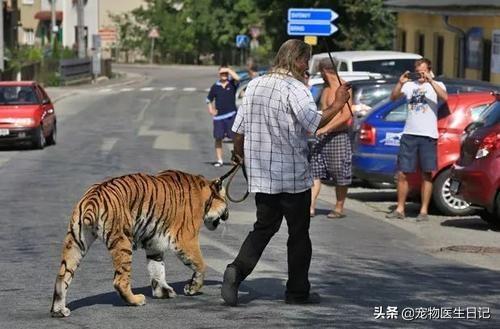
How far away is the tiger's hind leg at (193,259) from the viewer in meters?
9.13

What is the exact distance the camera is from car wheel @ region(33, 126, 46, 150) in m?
25.8

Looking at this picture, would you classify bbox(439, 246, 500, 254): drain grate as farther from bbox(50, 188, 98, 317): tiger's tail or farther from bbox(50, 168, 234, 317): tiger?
bbox(50, 188, 98, 317): tiger's tail

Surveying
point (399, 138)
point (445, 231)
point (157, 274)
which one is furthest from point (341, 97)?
point (399, 138)

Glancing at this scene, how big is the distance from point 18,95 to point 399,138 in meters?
12.9

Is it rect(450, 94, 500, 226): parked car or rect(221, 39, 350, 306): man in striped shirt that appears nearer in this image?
rect(221, 39, 350, 306): man in striped shirt

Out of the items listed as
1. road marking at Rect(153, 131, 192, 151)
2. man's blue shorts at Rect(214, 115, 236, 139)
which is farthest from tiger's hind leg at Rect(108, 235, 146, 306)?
road marking at Rect(153, 131, 192, 151)

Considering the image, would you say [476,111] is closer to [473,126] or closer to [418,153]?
[473,126]

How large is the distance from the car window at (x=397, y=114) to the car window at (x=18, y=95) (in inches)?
478

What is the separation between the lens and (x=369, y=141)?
54.7ft

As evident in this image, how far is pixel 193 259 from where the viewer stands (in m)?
9.17

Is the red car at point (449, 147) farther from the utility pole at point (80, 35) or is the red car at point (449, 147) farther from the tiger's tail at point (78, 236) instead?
the utility pole at point (80, 35)

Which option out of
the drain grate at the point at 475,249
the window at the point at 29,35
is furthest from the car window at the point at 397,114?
the window at the point at 29,35

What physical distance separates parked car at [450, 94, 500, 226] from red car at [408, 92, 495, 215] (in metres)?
0.81

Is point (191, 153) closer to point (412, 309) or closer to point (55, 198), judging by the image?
point (55, 198)
